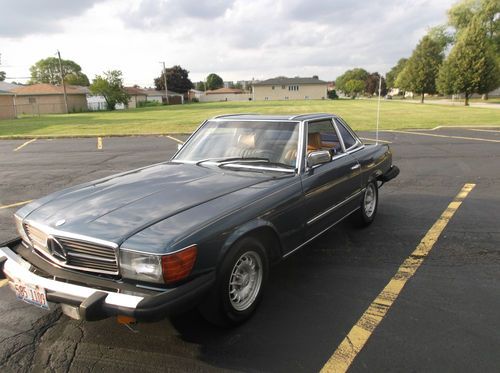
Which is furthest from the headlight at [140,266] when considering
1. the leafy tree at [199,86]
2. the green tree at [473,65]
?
the leafy tree at [199,86]

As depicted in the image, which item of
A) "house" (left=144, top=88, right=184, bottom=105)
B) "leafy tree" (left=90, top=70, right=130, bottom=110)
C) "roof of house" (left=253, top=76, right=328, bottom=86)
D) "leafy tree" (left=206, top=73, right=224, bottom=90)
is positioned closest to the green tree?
"leafy tree" (left=90, top=70, right=130, bottom=110)

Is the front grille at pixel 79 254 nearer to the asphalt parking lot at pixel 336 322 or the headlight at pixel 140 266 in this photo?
the headlight at pixel 140 266

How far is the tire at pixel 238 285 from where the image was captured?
9.09 ft

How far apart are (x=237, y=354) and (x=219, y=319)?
0.27m

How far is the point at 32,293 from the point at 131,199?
3.01 ft

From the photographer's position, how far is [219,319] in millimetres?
2877

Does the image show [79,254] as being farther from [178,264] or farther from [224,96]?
[224,96]

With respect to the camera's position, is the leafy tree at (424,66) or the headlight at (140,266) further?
the leafy tree at (424,66)

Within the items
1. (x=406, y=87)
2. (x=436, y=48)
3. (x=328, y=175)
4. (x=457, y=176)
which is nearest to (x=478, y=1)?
(x=436, y=48)

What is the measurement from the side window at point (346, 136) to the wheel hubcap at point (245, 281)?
2344 millimetres

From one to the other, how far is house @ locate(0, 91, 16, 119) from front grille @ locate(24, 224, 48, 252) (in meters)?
41.9

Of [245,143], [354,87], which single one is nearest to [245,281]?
[245,143]

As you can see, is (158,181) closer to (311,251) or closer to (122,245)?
(122,245)

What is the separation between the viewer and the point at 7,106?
3875 cm
